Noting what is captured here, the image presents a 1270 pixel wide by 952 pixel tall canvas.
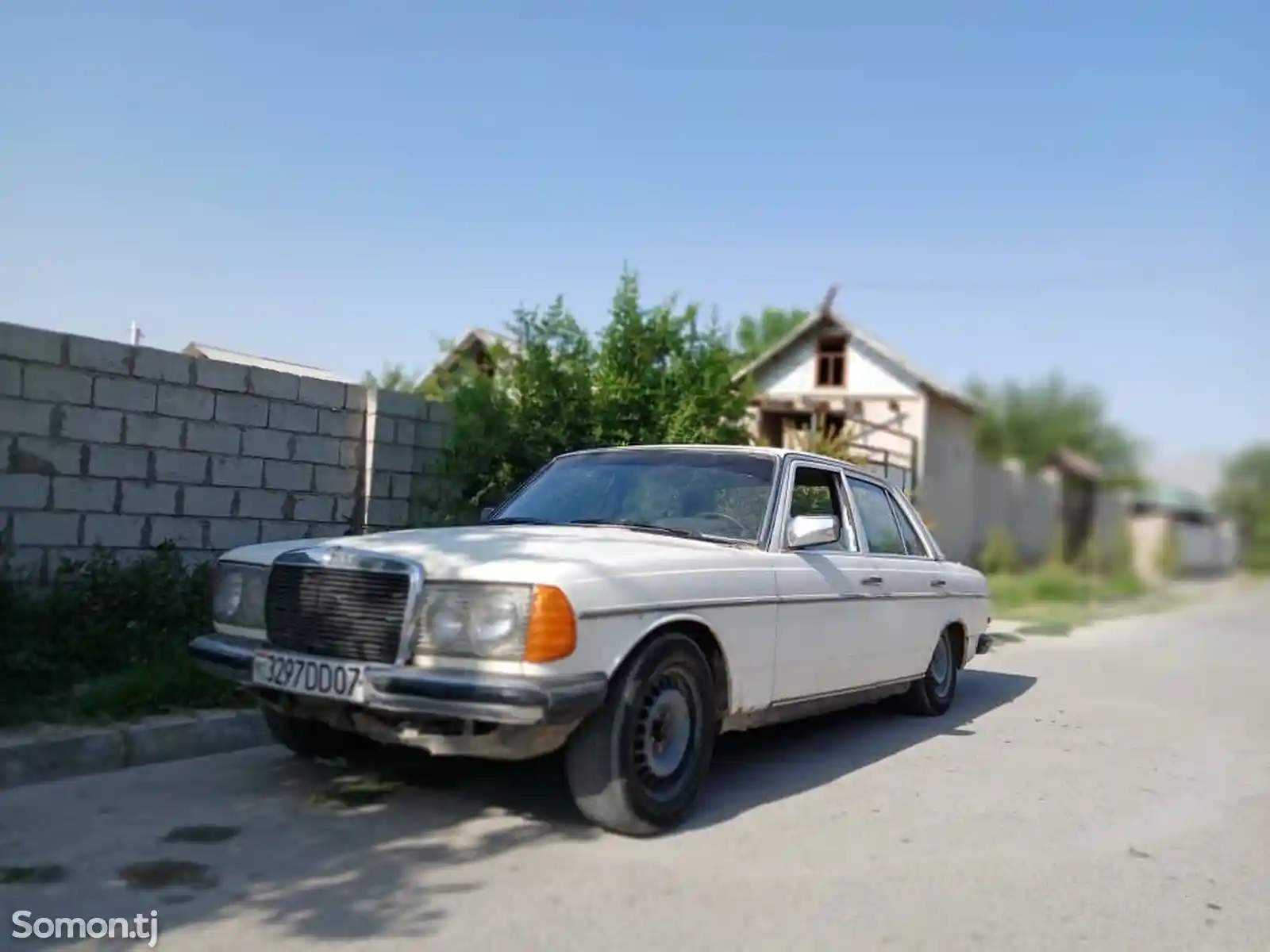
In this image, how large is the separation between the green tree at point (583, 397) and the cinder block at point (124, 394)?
2508mm

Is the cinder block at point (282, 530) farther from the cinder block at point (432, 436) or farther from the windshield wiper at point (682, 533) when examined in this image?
the windshield wiper at point (682, 533)

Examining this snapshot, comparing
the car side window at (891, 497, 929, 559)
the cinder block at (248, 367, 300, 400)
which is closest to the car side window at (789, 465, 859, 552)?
the car side window at (891, 497, 929, 559)

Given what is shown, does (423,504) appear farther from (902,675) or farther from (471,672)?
(471,672)

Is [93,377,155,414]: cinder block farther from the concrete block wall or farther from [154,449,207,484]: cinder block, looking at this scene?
[154,449,207,484]: cinder block

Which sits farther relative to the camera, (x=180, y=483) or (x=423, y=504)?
(x=423, y=504)

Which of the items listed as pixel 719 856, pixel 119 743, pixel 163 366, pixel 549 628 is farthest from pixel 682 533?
pixel 163 366

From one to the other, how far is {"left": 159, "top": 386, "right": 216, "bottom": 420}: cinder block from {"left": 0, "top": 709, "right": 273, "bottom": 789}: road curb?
230 centimetres

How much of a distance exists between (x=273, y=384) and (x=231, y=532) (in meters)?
1.08

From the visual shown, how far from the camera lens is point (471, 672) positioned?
13.6 feet

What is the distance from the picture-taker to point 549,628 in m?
4.10

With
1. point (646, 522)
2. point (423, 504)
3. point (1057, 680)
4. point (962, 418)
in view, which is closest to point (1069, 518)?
point (962, 418)

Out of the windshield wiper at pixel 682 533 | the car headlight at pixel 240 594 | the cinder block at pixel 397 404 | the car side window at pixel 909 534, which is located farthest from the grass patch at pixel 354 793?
the cinder block at pixel 397 404

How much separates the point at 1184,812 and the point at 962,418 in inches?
931

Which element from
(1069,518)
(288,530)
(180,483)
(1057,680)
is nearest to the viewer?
(180,483)
